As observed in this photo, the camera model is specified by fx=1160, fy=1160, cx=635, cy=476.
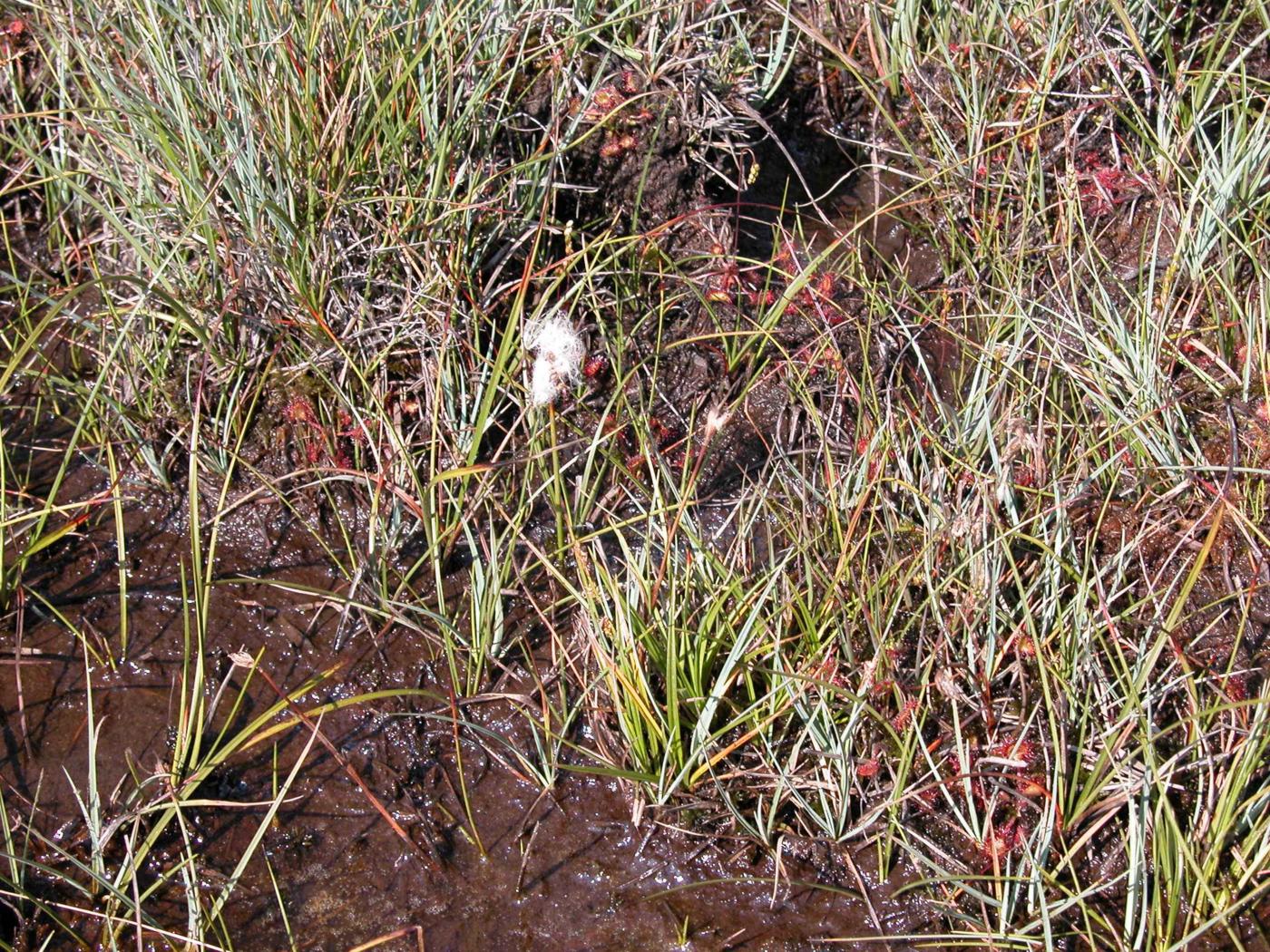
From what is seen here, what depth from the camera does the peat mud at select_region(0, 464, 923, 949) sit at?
2.11m

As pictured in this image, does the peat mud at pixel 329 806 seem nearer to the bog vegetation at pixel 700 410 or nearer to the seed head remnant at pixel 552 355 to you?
the bog vegetation at pixel 700 410

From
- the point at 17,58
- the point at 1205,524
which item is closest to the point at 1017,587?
the point at 1205,524

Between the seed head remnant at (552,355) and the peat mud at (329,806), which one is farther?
the seed head remnant at (552,355)

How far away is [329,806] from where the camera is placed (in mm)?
2262

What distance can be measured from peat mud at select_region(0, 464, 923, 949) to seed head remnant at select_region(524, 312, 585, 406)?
24.3 inches

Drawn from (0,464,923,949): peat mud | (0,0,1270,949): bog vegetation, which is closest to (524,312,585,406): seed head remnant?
(0,0,1270,949): bog vegetation

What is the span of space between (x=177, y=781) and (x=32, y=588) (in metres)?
0.67

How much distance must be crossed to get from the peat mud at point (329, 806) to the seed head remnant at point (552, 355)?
618 millimetres

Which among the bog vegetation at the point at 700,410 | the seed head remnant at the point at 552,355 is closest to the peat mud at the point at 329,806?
the bog vegetation at the point at 700,410

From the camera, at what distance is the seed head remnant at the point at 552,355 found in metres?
2.62

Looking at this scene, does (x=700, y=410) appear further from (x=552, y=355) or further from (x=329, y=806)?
(x=329, y=806)

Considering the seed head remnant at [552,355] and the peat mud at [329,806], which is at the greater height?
the seed head remnant at [552,355]

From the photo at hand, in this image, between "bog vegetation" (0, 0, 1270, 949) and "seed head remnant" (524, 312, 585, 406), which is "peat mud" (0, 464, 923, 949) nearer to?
"bog vegetation" (0, 0, 1270, 949)

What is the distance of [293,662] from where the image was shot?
247 centimetres
